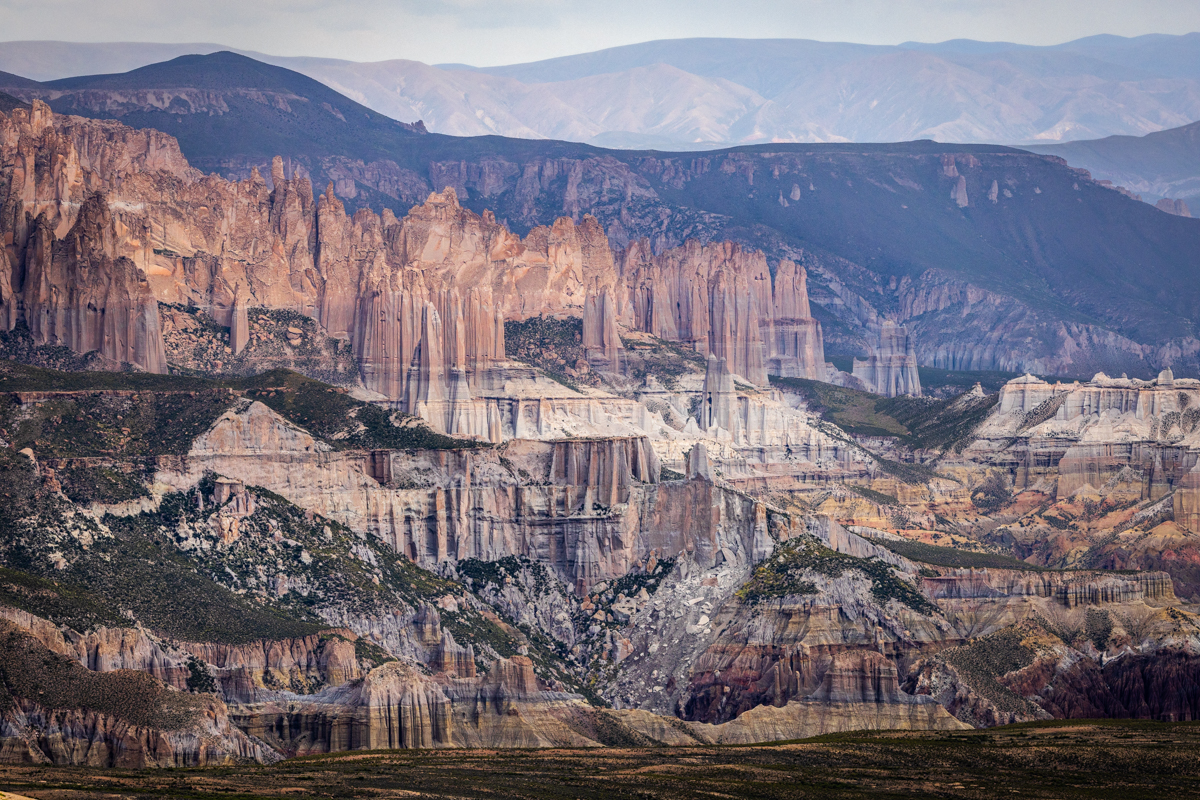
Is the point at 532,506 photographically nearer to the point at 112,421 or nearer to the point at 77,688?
the point at 112,421

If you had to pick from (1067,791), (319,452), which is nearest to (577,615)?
(319,452)

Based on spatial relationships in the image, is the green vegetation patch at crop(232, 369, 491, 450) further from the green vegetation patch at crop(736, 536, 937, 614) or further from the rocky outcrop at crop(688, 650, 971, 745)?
the rocky outcrop at crop(688, 650, 971, 745)

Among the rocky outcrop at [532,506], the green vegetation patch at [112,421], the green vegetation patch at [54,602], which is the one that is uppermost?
the green vegetation patch at [112,421]

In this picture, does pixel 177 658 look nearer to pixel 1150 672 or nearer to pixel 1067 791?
pixel 1067 791

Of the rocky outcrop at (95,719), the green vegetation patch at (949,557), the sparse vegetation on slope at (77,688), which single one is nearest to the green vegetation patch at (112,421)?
the sparse vegetation on slope at (77,688)

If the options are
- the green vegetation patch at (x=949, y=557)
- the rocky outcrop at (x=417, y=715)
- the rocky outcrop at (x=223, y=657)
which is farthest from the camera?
the green vegetation patch at (x=949, y=557)

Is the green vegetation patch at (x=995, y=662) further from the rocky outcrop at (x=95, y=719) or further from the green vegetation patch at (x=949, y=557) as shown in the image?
the rocky outcrop at (x=95, y=719)

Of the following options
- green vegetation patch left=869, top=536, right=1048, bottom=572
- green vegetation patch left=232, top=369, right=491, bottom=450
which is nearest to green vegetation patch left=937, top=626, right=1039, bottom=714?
green vegetation patch left=869, top=536, right=1048, bottom=572

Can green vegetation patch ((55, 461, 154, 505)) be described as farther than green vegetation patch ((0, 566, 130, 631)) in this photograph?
Yes
